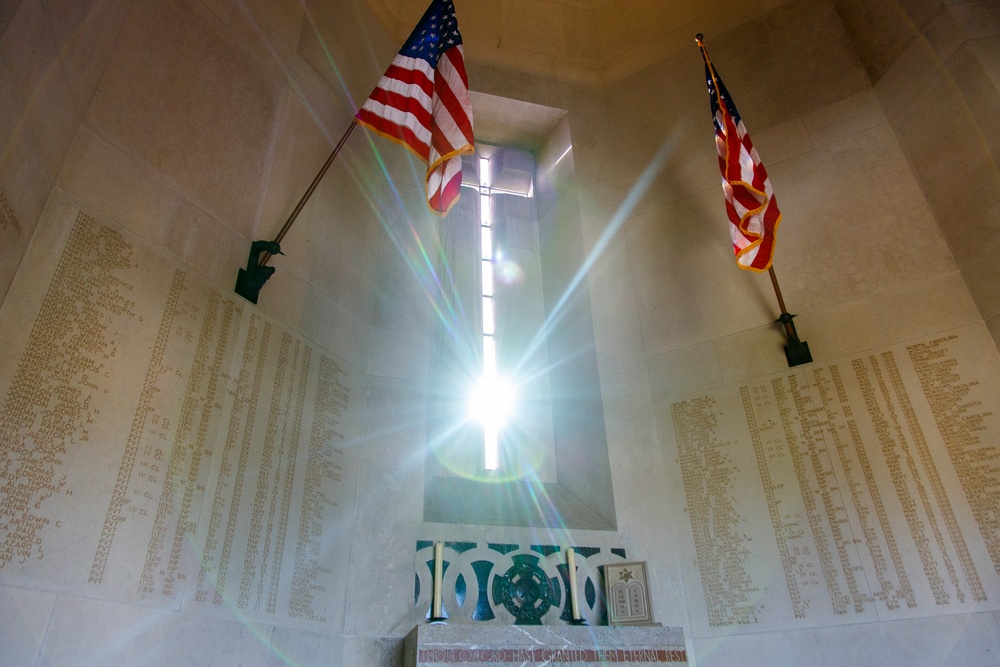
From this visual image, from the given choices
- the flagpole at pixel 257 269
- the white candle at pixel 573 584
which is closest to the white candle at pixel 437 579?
the white candle at pixel 573 584

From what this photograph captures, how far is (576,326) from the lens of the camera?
210 inches

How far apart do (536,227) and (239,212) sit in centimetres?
310

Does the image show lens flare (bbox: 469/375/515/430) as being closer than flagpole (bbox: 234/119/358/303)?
No

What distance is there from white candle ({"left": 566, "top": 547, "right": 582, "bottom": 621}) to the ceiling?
15.1ft

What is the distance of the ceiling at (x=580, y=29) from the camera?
6.22 meters

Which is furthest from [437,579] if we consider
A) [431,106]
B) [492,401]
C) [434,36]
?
[434,36]

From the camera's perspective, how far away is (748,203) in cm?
451

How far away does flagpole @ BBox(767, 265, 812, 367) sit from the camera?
14.5 ft

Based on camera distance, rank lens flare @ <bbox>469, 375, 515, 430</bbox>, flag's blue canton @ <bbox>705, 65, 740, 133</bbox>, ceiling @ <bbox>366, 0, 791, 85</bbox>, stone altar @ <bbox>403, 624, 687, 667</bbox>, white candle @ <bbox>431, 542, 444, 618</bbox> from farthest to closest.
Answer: ceiling @ <bbox>366, 0, 791, 85</bbox> → lens flare @ <bbox>469, 375, 515, 430</bbox> → flag's blue canton @ <bbox>705, 65, 740, 133</bbox> → white candle @ <bbox>431, 542, 444, 618</bbox> → stone altar @ <bbox>403, 624, 687, 667</bbox>

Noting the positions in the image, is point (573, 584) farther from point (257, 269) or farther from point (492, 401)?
point (257, 269)

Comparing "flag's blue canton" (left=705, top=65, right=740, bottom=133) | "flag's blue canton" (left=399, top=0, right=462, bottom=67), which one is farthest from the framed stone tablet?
"flag's blue canton" (left=399, top=0, right=462, bottom=67)

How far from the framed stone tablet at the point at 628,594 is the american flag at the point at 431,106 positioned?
2551 millimetres

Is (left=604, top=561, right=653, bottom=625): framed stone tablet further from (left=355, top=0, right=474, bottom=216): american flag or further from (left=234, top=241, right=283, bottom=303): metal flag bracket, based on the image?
(left=234, top=241, right=283, bottom=303): metal flag bracket

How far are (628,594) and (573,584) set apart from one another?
0.35 m
